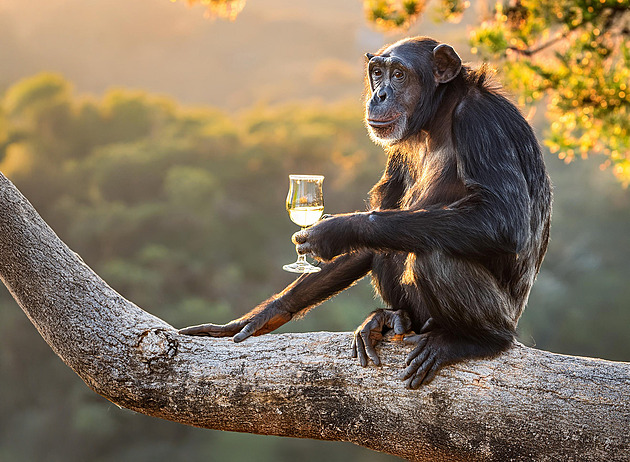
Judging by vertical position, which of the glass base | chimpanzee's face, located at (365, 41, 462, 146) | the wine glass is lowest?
the glass base

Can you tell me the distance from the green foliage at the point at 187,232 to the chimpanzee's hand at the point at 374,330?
43.7ft

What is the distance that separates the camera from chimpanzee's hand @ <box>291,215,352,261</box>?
3.29 metres

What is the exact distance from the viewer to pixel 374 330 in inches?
132

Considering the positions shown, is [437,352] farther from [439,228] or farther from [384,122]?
[384,122]

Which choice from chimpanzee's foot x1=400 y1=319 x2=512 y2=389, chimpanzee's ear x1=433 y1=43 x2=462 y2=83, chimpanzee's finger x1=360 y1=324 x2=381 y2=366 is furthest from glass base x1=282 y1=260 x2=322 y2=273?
chimpanzee's ear x1=433 y1=43 x2=462 y2=83

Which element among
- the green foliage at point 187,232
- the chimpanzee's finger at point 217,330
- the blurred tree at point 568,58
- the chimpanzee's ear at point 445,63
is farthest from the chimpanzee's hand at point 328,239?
the green foliage at point 187,232

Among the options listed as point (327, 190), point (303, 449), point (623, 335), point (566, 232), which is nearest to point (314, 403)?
point (303, 449)

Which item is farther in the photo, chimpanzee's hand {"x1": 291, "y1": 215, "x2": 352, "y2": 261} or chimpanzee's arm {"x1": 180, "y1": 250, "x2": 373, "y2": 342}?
chimpanzee's arm {"x1": 180, "y1": 250, "x2": 373, "y2": 342}

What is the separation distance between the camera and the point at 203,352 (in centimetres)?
338

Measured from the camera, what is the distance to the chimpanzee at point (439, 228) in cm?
318

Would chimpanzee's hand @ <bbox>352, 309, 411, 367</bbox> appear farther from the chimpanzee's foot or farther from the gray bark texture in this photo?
the chimpanzee's foot

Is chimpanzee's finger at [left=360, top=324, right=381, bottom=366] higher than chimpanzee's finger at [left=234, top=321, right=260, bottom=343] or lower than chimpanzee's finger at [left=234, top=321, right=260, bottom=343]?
lower

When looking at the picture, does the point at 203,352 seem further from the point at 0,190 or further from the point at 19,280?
the point at 0,190

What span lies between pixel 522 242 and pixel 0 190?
2.60 metres
